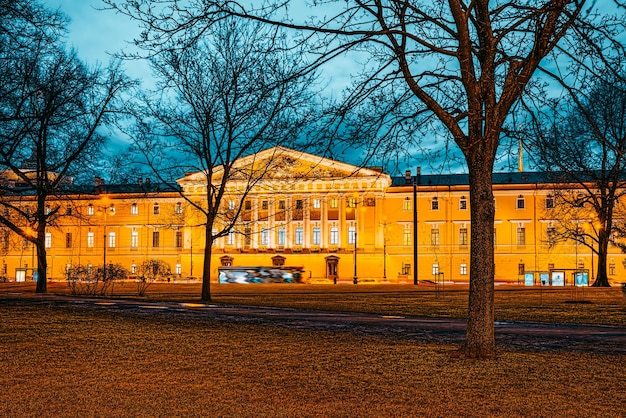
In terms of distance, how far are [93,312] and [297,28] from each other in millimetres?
12096

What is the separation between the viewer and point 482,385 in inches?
323

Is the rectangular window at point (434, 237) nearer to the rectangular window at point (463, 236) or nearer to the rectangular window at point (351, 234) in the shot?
the rectangular window at point (463, 236)

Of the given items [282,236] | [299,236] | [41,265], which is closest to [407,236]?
[299,236]

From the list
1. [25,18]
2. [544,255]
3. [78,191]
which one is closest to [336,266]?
[544,255]

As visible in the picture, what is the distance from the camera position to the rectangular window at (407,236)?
85062mm

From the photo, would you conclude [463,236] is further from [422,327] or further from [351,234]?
[422,327]

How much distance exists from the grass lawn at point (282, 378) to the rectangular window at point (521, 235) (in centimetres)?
7307

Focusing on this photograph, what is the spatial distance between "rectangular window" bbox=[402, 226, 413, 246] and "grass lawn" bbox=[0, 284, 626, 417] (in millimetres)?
72285

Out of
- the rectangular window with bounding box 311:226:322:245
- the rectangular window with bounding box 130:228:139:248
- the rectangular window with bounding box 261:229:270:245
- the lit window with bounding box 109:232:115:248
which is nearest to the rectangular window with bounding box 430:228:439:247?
the rectangular window with bounding box 311:226:322:245

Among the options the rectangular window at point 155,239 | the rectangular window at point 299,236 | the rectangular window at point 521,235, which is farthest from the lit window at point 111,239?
the rectangular window at point 521,235

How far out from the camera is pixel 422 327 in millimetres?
15836

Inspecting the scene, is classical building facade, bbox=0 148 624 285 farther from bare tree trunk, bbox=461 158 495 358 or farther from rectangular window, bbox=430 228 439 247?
bare tree trunk, bbox=461 158 495 358

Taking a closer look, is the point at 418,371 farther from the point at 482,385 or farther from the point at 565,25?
the point at 565,25

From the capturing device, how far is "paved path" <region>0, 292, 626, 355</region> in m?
12.6
